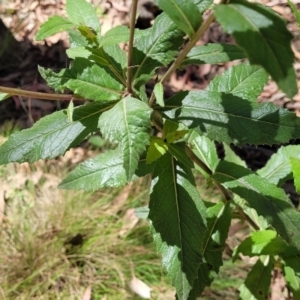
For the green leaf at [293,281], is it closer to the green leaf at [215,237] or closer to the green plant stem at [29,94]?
the green leaf at [215,237]

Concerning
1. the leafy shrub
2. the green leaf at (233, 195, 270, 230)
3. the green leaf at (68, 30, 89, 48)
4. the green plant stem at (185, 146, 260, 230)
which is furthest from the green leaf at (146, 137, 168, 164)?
the green leaf at (233, 195, 270, 230)

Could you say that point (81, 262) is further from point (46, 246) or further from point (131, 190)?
point (131, 190)

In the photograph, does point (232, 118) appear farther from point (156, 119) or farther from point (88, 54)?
point (88, 54)

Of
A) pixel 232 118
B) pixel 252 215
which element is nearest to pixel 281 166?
pixel 252 215

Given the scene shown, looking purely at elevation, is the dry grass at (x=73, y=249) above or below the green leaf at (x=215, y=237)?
below

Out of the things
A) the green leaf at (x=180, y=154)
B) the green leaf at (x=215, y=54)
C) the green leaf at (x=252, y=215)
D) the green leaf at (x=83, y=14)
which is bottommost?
the green leaf at (x=252, y=215)

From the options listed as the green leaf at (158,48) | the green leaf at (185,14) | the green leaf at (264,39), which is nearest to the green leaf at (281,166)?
the green leaf at (158,48)
